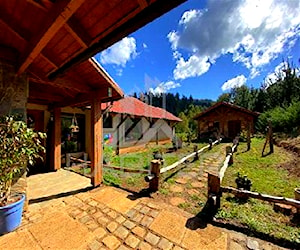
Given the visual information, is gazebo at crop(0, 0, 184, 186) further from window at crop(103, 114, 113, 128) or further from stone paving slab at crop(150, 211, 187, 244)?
window at crop(103, 114, 113, 128)

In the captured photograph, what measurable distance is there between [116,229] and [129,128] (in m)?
9.09

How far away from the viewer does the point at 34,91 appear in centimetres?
555

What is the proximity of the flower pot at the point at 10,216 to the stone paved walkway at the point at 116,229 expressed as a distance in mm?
110

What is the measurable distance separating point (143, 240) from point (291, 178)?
5.42 m

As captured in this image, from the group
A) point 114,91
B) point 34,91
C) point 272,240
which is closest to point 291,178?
point 272,240

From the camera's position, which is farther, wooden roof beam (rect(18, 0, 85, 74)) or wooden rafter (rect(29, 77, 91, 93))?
wooden rafter (rect(29, 77, 91, 93))

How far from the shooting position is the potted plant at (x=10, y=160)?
2.83m

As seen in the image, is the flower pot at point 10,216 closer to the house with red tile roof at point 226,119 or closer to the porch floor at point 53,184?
the porch floor at point 53,184

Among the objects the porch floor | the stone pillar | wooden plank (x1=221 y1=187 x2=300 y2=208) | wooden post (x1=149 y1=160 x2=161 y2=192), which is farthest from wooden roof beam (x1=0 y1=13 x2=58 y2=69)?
wooden plank (x1=221 y1=187 x2=300 y2=208)

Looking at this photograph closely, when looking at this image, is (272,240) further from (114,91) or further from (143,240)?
(114,91)

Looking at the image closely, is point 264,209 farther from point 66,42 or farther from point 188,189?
point 66,42

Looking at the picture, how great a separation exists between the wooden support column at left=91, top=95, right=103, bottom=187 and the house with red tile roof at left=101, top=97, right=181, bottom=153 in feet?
7.37

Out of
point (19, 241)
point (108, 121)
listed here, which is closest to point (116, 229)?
point (19, 241)

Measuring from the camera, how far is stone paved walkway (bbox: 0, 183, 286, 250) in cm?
258
